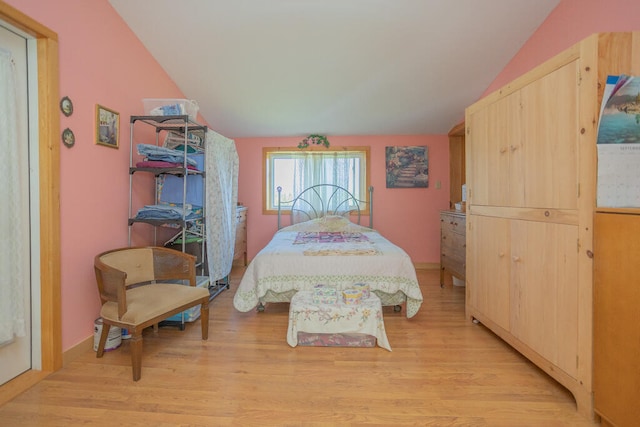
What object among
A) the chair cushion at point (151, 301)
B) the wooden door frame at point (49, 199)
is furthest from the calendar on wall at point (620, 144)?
the wooden door frame at point (49, 199)

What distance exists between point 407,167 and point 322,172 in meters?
1.33

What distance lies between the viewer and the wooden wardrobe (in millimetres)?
1454

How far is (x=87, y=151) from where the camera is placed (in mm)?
2154

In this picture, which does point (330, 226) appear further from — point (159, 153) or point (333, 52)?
point (159, 153)

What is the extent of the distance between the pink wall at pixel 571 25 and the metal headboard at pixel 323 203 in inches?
95.8

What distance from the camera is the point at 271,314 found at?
110 inches

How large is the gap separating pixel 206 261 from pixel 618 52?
11.0ft

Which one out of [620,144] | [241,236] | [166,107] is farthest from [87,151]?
[620,144]

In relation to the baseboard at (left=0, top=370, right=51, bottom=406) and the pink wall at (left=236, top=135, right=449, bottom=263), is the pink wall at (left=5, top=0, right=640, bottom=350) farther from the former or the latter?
the pink wall at (left=236, top=135, right=449, bottom=263)

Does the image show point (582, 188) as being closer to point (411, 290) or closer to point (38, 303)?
point (411, 290)

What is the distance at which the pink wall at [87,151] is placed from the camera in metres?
1.96

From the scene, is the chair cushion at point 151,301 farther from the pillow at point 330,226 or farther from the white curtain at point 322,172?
the white curtain at point 322,172

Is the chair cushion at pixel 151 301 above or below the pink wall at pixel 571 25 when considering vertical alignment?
below

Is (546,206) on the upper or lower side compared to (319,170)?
lower
